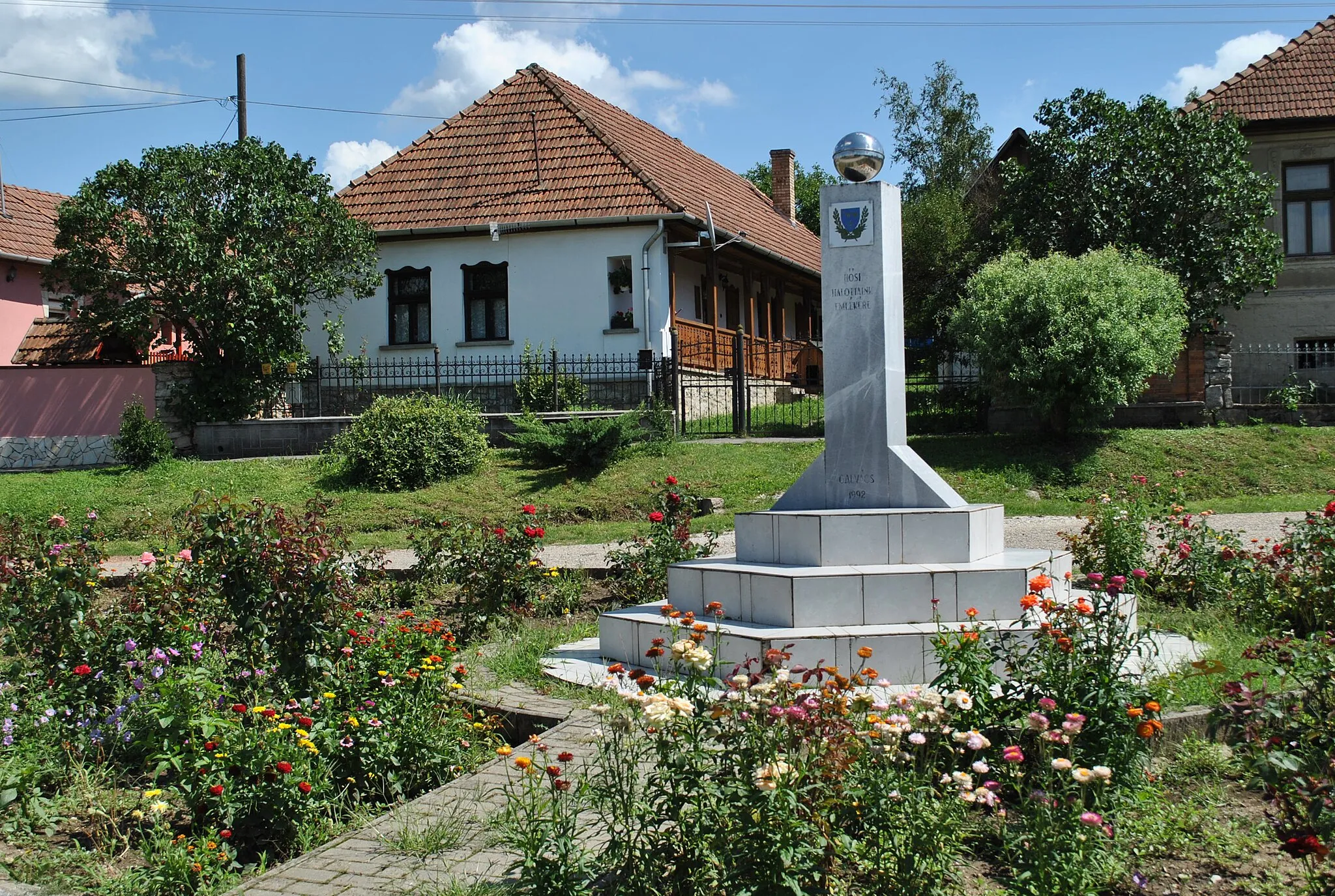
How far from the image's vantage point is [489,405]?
20.5 meters

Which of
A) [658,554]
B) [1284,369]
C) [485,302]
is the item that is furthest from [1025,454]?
[485,302]

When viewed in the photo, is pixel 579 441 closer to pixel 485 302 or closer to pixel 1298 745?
pixel 485 302

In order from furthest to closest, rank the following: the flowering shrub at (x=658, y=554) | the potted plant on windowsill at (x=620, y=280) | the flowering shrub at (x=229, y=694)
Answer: the potted plant on windowsill at (x=620, y=280) < the flowering shrub at (x=658, y=554) < the flowering shrub at (x=229, y=694)

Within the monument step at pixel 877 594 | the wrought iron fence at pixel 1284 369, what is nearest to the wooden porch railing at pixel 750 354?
the wrought iron fence at pixel 1284 369

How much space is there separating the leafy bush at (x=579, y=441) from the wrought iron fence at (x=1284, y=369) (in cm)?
1095

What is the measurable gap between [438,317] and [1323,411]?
16043mm

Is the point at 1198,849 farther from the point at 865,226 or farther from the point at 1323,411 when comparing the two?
the point at 1323,411

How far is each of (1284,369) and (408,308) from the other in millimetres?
17311

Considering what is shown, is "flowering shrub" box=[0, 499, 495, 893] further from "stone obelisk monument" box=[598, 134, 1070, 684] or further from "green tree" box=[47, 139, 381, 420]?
"green tree" box=[47, 139, 381, 420]

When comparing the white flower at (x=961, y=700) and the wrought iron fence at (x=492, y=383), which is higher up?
the wrought iron fence at (x=492, y=383)

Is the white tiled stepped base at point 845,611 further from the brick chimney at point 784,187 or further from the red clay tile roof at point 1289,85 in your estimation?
the brick chimney at point 784,187

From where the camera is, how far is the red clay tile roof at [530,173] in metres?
21.8

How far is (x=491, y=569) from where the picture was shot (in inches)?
307

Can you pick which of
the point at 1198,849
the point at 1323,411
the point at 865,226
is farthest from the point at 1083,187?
the point at 1198,849
